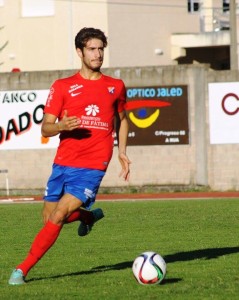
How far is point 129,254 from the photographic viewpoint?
46.8 ft

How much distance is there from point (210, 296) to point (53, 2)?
3830 cm

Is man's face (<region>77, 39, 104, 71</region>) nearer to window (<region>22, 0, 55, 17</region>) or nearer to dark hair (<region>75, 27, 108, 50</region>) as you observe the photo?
dark hair (<region>75, 27, 108, 50</region>)

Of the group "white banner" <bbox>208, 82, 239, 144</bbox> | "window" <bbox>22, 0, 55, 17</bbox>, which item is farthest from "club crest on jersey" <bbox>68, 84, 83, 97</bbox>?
"window" <bbox>22, 0, 55, 17</bbox>

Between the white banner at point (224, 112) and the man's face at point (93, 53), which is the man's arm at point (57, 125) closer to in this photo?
the man's face at point (93, 53)

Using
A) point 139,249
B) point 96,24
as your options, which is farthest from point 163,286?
point 96,24

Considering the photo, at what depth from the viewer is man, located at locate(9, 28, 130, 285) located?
36.6 ft

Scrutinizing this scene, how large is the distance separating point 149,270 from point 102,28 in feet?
118

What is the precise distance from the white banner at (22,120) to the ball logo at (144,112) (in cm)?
230

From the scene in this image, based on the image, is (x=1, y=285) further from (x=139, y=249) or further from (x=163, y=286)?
(x=139, y=249)

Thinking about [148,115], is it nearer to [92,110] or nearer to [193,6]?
A: [193,6]

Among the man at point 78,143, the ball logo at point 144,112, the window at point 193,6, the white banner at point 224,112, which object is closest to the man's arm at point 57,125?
the man at point 78,143

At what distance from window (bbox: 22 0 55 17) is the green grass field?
2441cm

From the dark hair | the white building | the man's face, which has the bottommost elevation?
the man's face

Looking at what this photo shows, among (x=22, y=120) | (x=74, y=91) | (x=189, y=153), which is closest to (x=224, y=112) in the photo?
(x=189, y=153)
